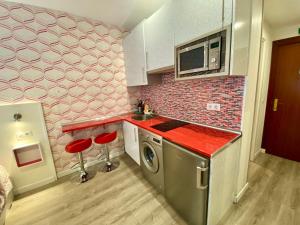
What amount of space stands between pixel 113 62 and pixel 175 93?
4.79 ft

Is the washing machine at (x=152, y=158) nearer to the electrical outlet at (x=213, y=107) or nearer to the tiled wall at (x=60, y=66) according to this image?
the electrical outlet at (x=213, y=107)

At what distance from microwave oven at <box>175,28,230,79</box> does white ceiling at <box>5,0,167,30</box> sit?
104 cm

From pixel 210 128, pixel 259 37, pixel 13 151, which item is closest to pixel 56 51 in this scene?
pixel 13 151

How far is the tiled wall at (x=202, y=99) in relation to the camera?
1522 millimetres

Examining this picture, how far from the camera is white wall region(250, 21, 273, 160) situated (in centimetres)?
229

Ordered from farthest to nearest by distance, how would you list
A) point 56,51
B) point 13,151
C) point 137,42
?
1. point 137,42
2. point 56,51
3. point 13,151

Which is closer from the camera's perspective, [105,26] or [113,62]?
[105,26]

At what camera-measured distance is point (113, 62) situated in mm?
2766

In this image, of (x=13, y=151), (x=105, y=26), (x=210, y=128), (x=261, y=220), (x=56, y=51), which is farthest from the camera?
(x=105, y=26)

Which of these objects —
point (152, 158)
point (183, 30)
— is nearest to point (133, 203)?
point (152, 158)

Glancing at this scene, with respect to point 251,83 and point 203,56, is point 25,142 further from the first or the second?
point 251,83

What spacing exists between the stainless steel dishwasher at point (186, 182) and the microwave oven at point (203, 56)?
2.60 feet

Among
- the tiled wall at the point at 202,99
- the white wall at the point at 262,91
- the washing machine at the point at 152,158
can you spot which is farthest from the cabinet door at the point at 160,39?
the white wall at the point at 262,91

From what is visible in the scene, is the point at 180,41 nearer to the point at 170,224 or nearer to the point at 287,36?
the point at 170,224
